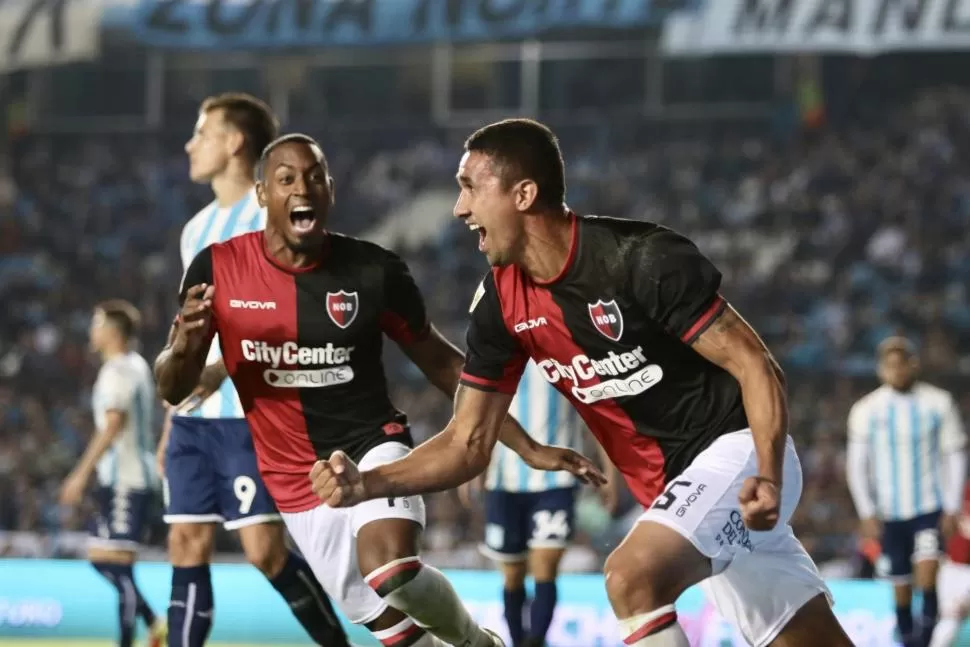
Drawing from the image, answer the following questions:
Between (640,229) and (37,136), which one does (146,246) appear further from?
(640,229)

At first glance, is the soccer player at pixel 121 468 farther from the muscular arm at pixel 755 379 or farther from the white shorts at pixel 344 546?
the muscular arm at pixel 755 379

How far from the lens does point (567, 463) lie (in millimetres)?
4352

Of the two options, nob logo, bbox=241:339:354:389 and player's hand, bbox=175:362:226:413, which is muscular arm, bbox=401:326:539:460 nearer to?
nob logo, bbox=241:339:354:389

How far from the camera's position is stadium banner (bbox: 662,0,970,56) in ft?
46.0

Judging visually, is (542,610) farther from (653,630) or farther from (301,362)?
(653,630)

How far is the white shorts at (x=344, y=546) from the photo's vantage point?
191 inches

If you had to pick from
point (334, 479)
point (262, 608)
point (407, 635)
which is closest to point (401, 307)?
point (407, 635)

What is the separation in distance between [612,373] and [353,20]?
1228cm

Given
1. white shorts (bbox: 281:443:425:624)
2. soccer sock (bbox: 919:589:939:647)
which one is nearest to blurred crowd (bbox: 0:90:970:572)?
soccer sock (bbox: 919:589:939:647)

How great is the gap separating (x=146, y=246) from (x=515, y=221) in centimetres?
1570

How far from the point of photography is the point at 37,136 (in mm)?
20172

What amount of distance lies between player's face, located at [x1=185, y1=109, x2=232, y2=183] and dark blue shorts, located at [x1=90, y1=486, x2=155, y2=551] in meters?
2.89

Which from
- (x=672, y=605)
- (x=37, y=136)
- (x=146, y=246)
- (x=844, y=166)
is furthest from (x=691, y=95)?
(x=672, y=605)

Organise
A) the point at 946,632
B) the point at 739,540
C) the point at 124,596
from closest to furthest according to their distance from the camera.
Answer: the point at 739,540
the point at 124,596
the point at 946,632
